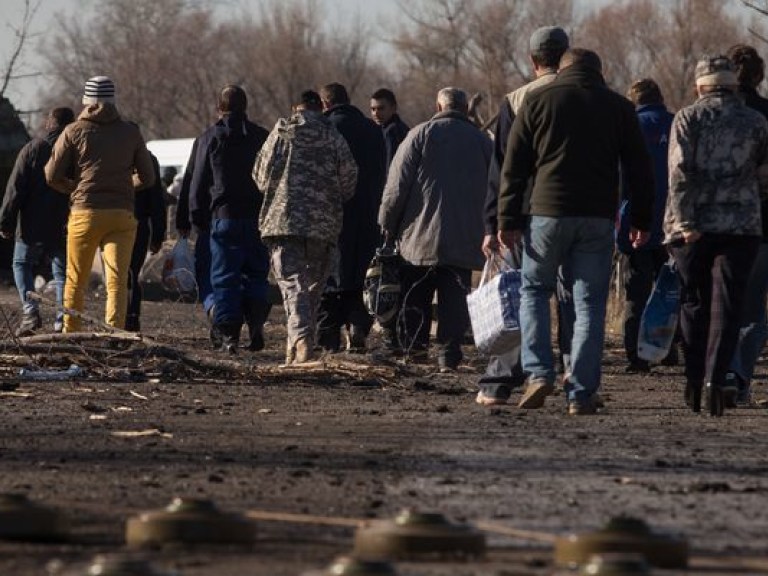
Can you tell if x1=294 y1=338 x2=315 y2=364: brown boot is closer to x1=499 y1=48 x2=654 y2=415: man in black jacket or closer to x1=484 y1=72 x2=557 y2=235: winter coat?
x1=484 y1=72 x2=557 y2=235: winter coat

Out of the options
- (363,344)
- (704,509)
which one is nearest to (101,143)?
(363,344)

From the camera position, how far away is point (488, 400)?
1173 centimetres

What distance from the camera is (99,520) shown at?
267 inches

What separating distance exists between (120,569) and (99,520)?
165 cm

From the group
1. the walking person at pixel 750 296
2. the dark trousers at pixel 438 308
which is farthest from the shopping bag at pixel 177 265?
the walking person at pixel 750 296

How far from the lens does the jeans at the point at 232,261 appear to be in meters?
16.5

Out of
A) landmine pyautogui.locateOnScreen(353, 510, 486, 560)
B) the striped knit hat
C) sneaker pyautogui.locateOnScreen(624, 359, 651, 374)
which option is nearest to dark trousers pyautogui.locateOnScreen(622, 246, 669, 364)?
sneaker pyautogui.locateOnScreen(624, 359, 651, 374)

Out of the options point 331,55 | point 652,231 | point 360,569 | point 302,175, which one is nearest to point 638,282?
point 652,231

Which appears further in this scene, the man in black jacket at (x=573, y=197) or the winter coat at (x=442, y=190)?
the winter coat at (x=442, y=190)

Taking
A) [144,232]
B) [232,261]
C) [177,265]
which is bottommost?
[177,265]

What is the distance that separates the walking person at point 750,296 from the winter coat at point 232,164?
5.11m

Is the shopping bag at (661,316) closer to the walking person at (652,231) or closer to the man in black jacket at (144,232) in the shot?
the walking person at (652,231)

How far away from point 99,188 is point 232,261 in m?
1.33

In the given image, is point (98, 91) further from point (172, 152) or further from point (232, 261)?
point (172, 152)
